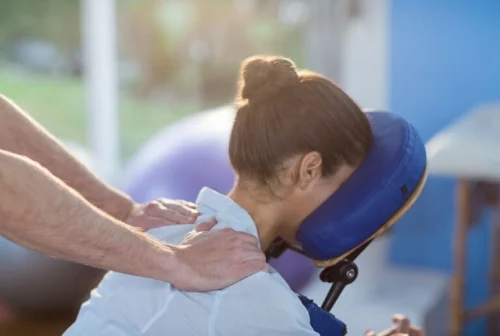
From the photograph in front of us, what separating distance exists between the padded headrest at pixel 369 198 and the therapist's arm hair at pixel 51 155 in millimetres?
438

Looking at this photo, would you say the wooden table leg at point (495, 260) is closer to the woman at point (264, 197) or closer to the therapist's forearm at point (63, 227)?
the woman at point (264, 197)

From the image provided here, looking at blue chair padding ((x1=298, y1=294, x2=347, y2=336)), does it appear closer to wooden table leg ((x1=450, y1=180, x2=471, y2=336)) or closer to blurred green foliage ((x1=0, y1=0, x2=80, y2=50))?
wooden table leg ((x1=450, y1=180, x2=471, y2=336))

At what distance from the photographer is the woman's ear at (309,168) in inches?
59.0

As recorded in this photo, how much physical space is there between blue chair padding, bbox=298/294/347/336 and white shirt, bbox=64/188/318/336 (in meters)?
0.04

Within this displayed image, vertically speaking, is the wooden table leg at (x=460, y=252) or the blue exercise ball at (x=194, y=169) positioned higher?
the blue exercise ball at (x=194, y=169)

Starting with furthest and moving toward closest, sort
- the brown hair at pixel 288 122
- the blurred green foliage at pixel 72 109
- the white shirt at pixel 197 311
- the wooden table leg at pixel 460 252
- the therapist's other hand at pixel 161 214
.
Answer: the blurred green foliage at pixel 72 109
the wooden table leg at pixel 460 252
the therapist's other hand at pixel 161 214
the brown hair at pixel 288 122
the white shirt at pixel 197 311

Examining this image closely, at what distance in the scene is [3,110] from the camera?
1.72 metres

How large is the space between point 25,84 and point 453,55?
2420 millimetres

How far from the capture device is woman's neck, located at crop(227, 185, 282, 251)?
5.08 ft

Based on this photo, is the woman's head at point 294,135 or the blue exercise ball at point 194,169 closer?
the woman's head at point 294,135

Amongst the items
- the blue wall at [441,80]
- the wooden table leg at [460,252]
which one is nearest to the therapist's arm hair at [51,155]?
the wooden table leg at [460,252]

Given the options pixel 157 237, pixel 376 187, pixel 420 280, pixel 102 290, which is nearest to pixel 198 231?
pixel 157 237

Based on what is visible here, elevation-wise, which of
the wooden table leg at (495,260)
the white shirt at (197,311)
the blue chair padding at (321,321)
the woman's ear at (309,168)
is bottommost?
the wooden table leg at (495,260)

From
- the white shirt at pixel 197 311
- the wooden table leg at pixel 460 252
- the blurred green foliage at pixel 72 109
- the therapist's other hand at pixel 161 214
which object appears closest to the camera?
the white shirt at pixel 197 311
